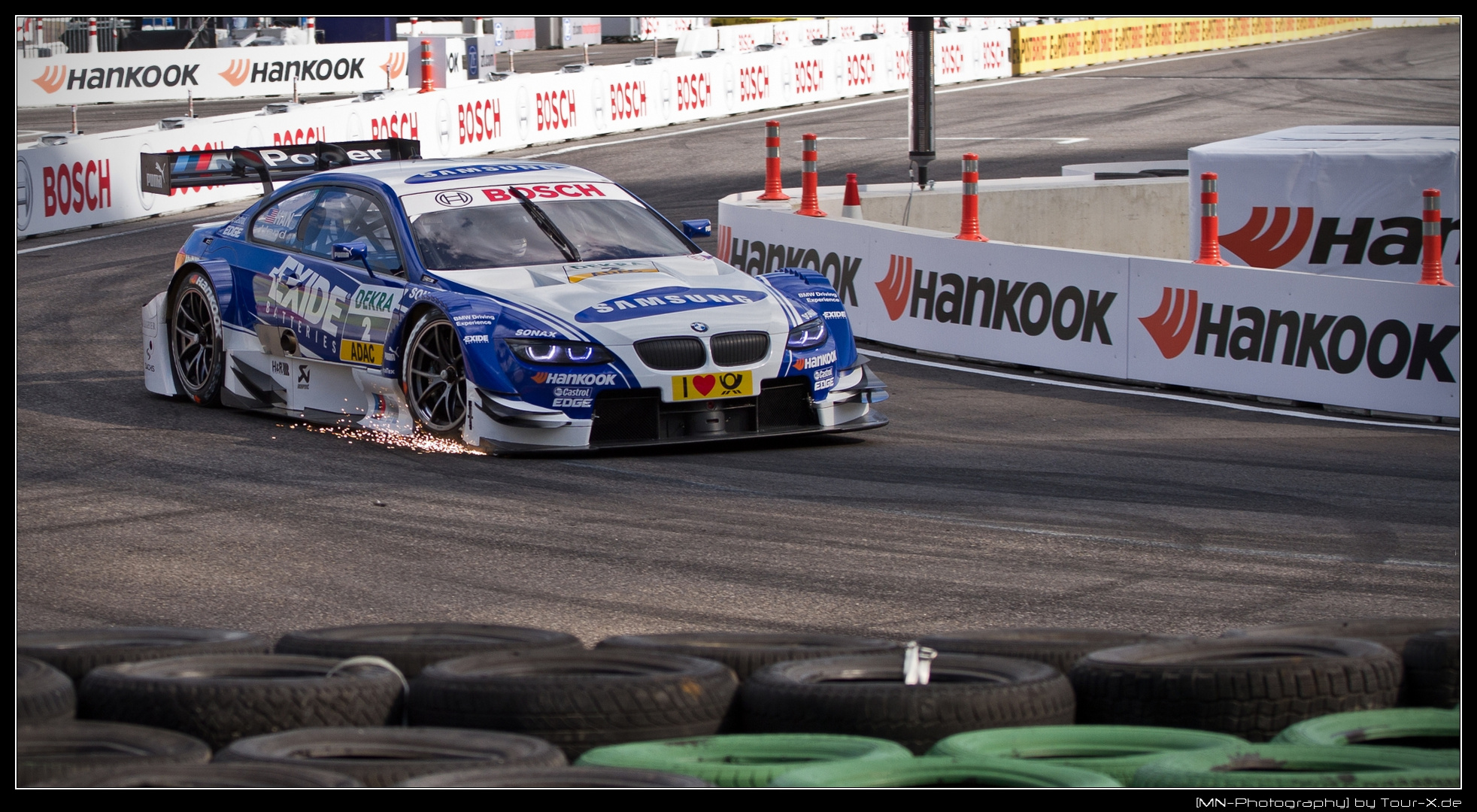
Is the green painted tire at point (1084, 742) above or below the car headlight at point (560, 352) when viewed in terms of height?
below

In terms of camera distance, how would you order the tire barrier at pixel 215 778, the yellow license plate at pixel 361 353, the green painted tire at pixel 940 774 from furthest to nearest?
the yellow license plate at pixel 361 353
the green painted tire at pixel 940 774
the tire barrier at pixel 215 778

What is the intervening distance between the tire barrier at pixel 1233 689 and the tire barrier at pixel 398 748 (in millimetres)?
1412

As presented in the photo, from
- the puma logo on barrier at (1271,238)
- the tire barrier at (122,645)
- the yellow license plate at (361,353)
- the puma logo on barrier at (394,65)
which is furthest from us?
the puma logo on barrier at (394,65)

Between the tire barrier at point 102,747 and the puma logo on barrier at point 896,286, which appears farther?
the puma logo on barrier at point 896,286

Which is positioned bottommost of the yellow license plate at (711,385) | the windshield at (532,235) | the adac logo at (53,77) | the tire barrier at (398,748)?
the tire barrier at (398,748)

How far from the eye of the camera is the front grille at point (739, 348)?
9.41m

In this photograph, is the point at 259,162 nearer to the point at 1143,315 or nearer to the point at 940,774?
the point at 1143,315

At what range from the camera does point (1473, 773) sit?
12.1ft

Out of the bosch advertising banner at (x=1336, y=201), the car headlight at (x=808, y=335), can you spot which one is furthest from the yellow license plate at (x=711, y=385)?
the bosch advertising banner at (x=1336, y=201)

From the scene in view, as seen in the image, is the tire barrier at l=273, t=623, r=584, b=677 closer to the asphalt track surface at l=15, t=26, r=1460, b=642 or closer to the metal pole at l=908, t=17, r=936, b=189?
the asphalt track surface at l=15, t=26, r=1460, b=642

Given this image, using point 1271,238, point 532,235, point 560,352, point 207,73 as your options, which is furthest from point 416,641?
point 207,73

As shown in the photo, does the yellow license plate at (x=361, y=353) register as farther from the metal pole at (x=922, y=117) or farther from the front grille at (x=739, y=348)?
the metal pole at (x=922, y=117)

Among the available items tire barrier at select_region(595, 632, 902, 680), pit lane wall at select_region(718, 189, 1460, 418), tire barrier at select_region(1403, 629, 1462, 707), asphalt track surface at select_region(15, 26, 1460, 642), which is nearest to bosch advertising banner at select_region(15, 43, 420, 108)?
pit lane wall at select_region(718, 189, 1460, 418)

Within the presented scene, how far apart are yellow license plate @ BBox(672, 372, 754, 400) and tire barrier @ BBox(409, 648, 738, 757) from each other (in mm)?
4872
